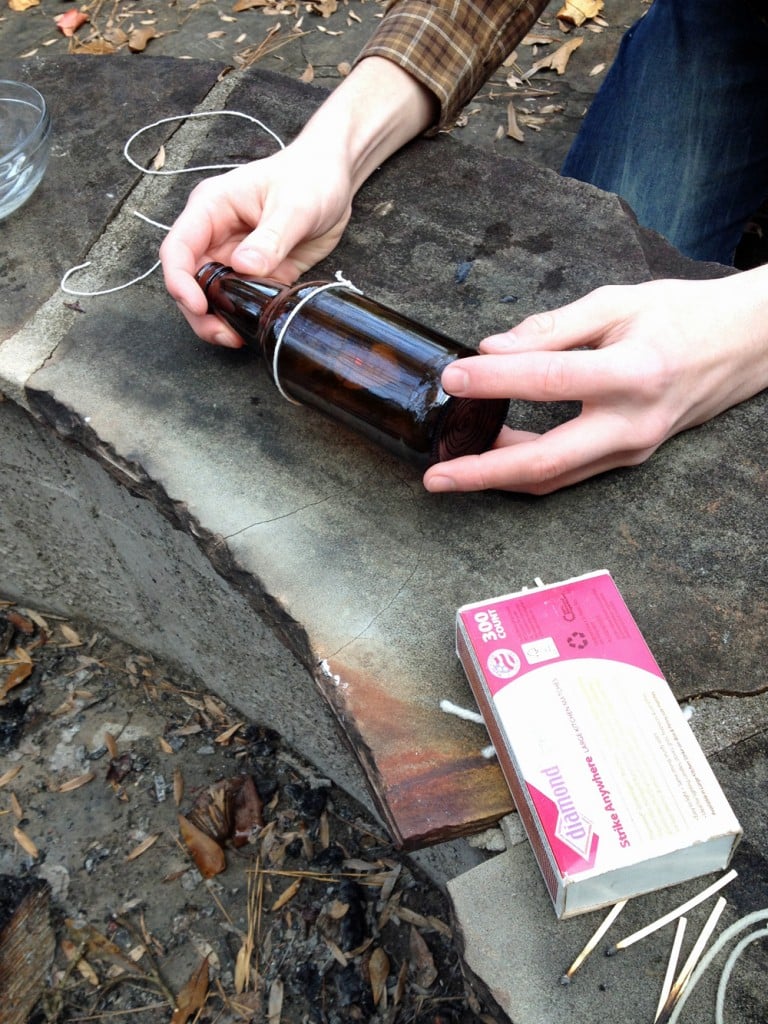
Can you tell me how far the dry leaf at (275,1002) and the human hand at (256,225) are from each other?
4.12 feet

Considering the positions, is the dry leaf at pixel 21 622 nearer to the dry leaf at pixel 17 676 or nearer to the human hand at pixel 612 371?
the dry leaf at pixel 17 676

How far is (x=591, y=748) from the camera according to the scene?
3.37ft

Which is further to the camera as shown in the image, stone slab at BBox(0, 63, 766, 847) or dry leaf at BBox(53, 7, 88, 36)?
dry leaf at BBox(53, 7, 88, 36)

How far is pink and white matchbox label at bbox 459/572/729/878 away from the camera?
0.97 metres

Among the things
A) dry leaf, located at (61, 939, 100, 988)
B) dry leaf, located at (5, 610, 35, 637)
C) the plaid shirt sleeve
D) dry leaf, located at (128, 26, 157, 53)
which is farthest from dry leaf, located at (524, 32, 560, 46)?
dry leaf, located at (61, 939, 100, 988)

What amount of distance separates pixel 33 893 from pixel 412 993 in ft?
2.70

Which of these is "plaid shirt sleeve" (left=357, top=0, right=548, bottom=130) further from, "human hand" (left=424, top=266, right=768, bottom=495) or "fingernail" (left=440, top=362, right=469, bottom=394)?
"fingernail" (left=440, top=362, right=469, bottom=394)

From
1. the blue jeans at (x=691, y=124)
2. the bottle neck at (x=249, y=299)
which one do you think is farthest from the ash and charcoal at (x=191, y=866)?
the blue jeans at (x=691, y=124)

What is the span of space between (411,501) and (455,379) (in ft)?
0.96

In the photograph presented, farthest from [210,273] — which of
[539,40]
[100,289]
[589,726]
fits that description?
[539,40]

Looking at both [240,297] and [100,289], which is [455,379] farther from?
[100,289]

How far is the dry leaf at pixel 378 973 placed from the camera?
1812mm

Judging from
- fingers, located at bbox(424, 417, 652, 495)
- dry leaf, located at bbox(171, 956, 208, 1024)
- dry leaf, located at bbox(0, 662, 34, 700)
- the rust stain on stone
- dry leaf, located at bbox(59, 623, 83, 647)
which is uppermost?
fingers, located at bbox(424, 417, 652, 495)

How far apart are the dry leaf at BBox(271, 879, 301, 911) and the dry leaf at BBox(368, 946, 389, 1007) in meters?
0.21
